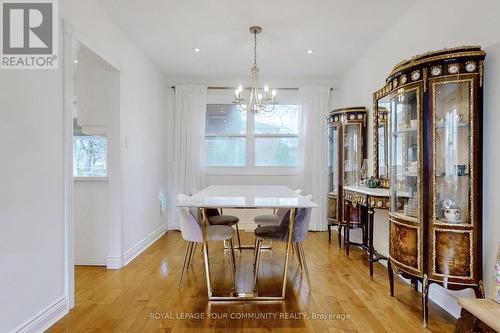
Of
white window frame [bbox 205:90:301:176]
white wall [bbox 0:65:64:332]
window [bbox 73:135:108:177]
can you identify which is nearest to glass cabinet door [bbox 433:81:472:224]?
white wall [bbox 0:65:64:332]

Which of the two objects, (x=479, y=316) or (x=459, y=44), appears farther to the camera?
(x=459, y=44)

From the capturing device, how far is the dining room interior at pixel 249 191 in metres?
2.06

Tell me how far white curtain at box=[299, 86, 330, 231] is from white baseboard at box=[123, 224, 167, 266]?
2510mm

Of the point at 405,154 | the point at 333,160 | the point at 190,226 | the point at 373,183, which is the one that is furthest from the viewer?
the point at 333,160

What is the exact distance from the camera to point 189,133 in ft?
17.6

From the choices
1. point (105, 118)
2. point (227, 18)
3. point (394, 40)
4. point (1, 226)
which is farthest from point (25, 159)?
point (394, 40)

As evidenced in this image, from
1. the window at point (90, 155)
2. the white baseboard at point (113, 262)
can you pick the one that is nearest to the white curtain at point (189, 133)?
the window at point (90, 155)

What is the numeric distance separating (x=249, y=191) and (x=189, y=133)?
226 centimetres

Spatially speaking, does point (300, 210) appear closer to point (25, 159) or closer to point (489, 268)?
point (489, 268)

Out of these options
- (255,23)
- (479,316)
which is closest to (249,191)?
(255,23)

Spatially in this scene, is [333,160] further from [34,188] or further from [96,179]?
[34,188]

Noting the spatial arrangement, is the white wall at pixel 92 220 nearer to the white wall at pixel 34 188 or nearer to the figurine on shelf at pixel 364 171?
the white wall at pixel 34 188

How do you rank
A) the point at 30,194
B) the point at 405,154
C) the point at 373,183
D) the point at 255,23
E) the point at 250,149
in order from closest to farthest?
the point at 30,194 → the point at 405,154 → the point at 255,23 → the point at 373,183 → the point at 250,149

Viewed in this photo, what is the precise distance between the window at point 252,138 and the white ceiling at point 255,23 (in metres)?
0.90
